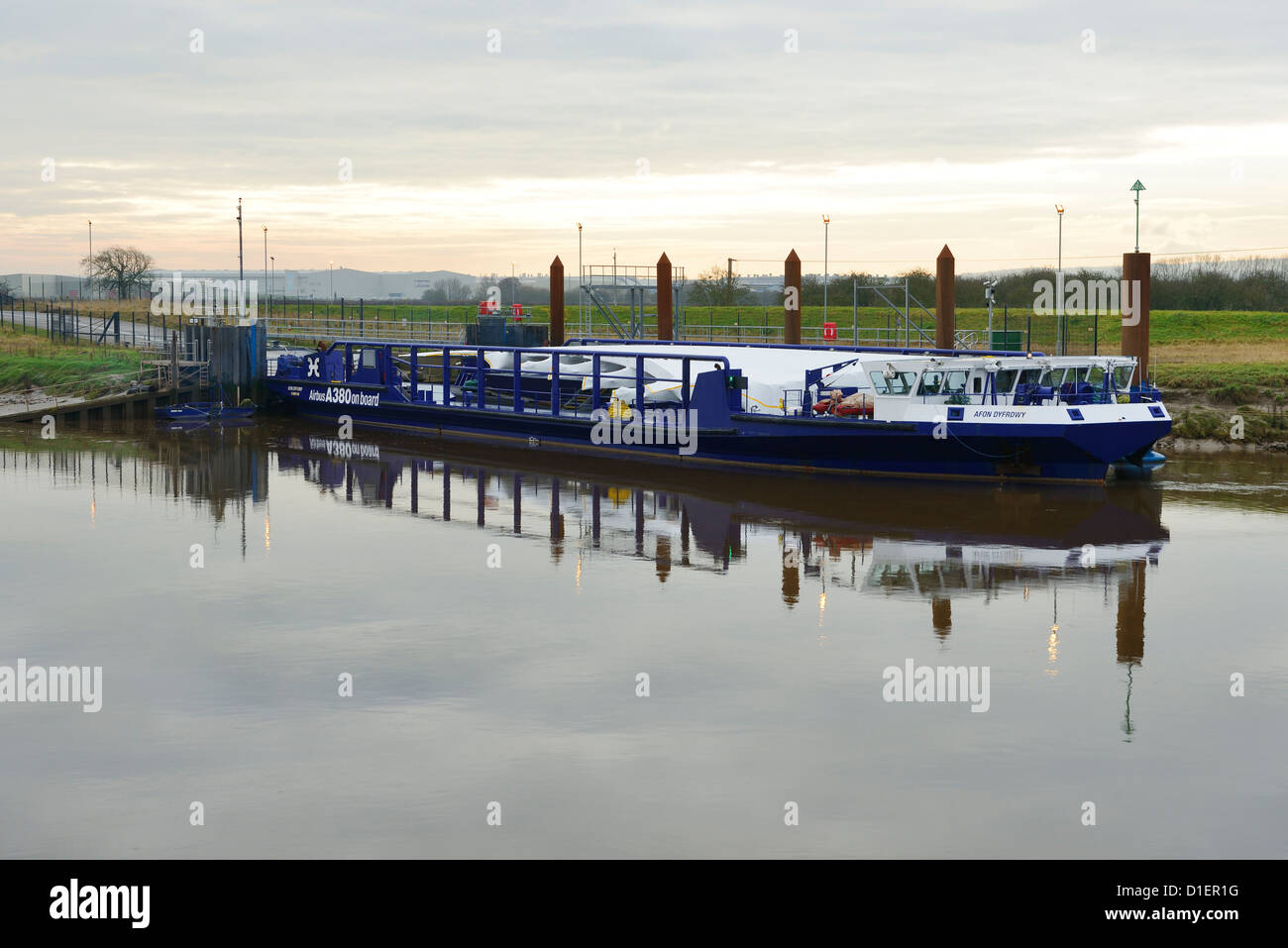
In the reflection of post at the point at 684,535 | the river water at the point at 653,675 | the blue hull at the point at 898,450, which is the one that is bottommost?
the river water at the point at 653,675

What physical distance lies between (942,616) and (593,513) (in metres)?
11.4

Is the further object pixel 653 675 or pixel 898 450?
pixel 898 450

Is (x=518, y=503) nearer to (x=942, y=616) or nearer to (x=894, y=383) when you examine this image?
(x=894, y=383)

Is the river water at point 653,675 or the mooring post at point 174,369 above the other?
the mooring post at point 174,369

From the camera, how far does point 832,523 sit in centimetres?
2775

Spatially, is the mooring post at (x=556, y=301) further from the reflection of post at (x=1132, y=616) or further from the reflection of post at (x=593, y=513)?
the reflection of post at (x=1132, y=616)

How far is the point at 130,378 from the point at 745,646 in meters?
45.0

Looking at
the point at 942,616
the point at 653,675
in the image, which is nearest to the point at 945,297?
the point at 942,616

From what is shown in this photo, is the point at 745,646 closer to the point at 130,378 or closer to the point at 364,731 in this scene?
the point at 364,731

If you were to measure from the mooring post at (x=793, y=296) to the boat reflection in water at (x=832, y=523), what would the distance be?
46.1ft

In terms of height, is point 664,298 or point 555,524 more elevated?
point 664,298

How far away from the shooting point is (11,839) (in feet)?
38.9

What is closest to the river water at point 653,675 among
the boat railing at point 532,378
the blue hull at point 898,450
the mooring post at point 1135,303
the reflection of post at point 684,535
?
the reflection of post at point 684,535

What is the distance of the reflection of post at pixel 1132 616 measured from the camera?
1808 centimetres
